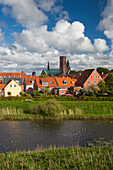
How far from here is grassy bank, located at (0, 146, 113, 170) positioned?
1132 cm

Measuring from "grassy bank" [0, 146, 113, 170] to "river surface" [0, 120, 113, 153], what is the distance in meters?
1.93

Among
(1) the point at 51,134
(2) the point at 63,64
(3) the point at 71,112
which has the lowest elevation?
(1) the point at 51,134

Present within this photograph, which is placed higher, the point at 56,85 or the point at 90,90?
the point at 56,85

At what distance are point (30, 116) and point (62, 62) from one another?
104169 mm

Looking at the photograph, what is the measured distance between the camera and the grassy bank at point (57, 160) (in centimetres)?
1132

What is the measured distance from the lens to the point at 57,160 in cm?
1228

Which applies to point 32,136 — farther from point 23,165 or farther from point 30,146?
point 23,165

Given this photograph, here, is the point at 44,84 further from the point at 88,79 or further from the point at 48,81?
the point at 88,79

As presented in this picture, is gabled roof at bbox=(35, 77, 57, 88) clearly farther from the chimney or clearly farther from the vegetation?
the chimney

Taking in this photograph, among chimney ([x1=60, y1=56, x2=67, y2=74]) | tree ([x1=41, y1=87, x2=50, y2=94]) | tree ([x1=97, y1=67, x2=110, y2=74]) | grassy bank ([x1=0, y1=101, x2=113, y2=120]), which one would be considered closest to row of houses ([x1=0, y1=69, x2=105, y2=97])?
tree ([x1=41, y1=87, x2=50, y2=94])

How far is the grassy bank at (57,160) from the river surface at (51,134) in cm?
193

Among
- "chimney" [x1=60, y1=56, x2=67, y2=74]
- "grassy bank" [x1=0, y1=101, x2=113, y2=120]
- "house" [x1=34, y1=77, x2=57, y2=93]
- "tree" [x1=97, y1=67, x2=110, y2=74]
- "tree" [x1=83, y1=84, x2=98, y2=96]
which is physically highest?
"chimney" [x1=60, y1=56, x2=67, y2=74]

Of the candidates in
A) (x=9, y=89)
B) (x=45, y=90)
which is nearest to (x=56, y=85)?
(x=45, y=90)

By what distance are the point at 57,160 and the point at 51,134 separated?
828 centimetres
